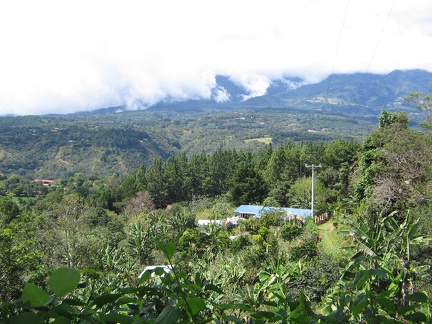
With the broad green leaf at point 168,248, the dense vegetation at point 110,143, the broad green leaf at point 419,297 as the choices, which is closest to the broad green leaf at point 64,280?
the broad green leaf at point 168,248

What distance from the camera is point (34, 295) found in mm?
545

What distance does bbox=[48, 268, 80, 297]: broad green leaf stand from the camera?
55cm

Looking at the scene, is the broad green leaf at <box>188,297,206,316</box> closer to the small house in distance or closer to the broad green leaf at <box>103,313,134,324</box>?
the broad green leaf at <box>103,313,134,324</box>

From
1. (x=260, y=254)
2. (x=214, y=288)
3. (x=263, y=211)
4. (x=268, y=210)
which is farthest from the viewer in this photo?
(x=263, y=211)

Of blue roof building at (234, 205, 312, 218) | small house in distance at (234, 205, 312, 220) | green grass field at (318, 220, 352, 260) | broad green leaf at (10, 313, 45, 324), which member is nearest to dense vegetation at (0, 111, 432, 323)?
broad green leaf at (10, 313, 45, 324)

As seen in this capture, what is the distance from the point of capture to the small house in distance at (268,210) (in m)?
21.1

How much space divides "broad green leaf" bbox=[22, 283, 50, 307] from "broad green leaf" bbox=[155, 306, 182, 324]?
0.20m

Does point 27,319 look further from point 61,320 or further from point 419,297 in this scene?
point 419,297

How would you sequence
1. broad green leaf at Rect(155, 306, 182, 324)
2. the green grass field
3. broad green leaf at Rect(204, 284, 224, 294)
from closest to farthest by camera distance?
broad green leaf at Rect(155, 306, 182, 324), broad green leaf at Rect(204, 284, 224, 294), the green grass field

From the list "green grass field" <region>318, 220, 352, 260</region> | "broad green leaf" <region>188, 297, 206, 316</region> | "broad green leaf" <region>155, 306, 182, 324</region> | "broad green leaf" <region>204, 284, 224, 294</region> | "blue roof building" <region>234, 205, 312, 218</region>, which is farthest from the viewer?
"blue roof building" <region>234, 205, 312, 218</region>

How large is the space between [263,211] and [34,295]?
72.7 feet

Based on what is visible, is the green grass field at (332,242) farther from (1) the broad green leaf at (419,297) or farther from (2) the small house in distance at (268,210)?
(1) the broad green leaf at (419,297)

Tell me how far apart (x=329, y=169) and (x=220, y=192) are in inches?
512

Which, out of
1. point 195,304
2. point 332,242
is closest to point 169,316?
point 195,304
